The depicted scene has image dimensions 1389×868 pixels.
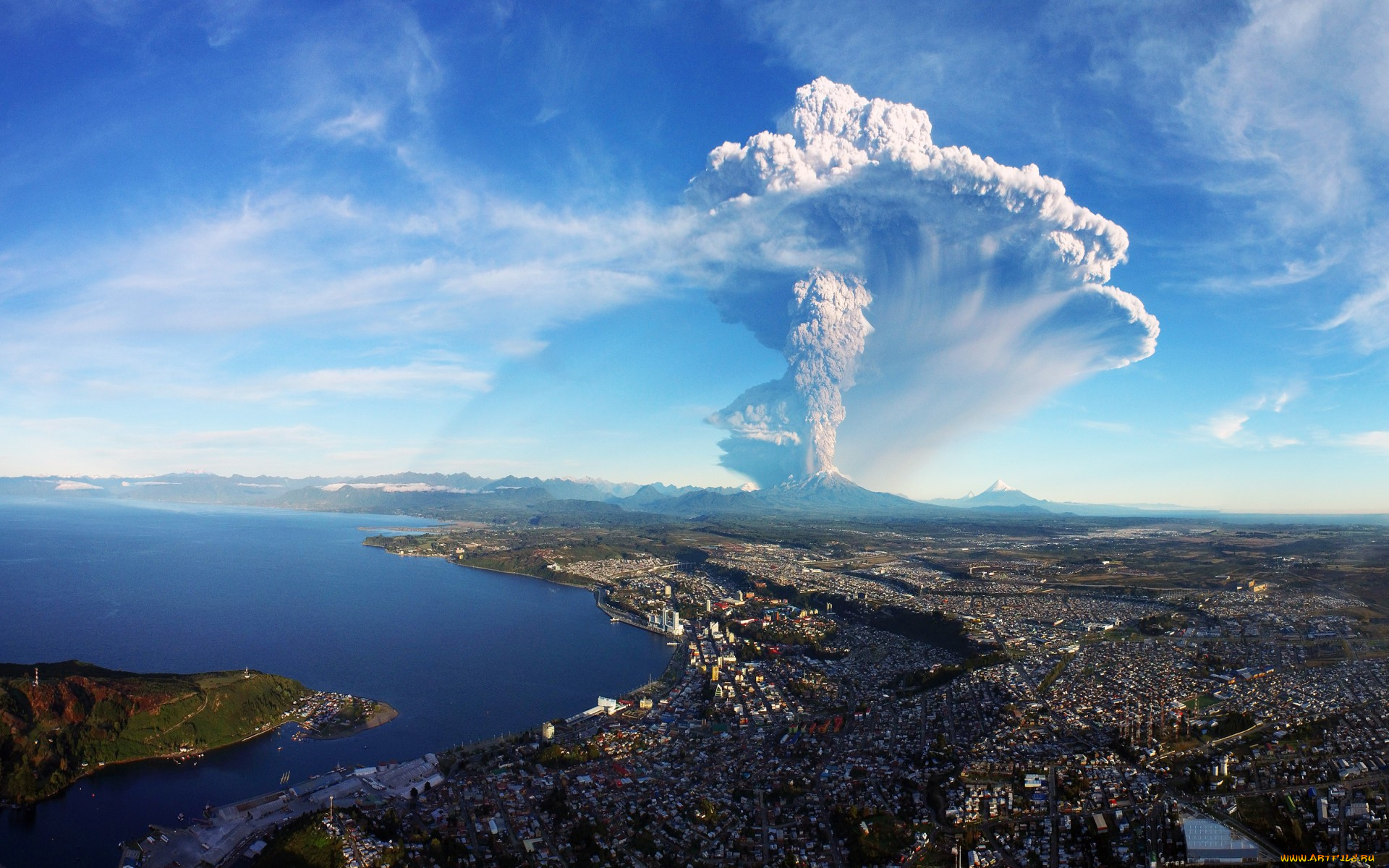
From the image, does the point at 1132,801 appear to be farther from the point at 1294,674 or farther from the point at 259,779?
the point at 259,779

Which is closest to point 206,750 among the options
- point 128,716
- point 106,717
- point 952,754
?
point 128,716

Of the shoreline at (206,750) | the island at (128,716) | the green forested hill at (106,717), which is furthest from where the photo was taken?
the island at (128,716)

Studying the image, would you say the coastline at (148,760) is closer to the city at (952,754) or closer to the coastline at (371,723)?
the coastline at (371,723)

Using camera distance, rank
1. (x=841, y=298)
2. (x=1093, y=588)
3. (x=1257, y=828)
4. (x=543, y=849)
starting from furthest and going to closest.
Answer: (x=841, y=298)
(x=1093, y=588)
(x=543, y=849)
(x=1257, y=828)

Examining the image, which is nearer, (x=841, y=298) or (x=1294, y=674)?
(x=1294, y=674)

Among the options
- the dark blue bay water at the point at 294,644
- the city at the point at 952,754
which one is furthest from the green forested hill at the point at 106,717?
the city at the point at 952,754

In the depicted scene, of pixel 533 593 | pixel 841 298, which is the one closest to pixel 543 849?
pixel 533 593
